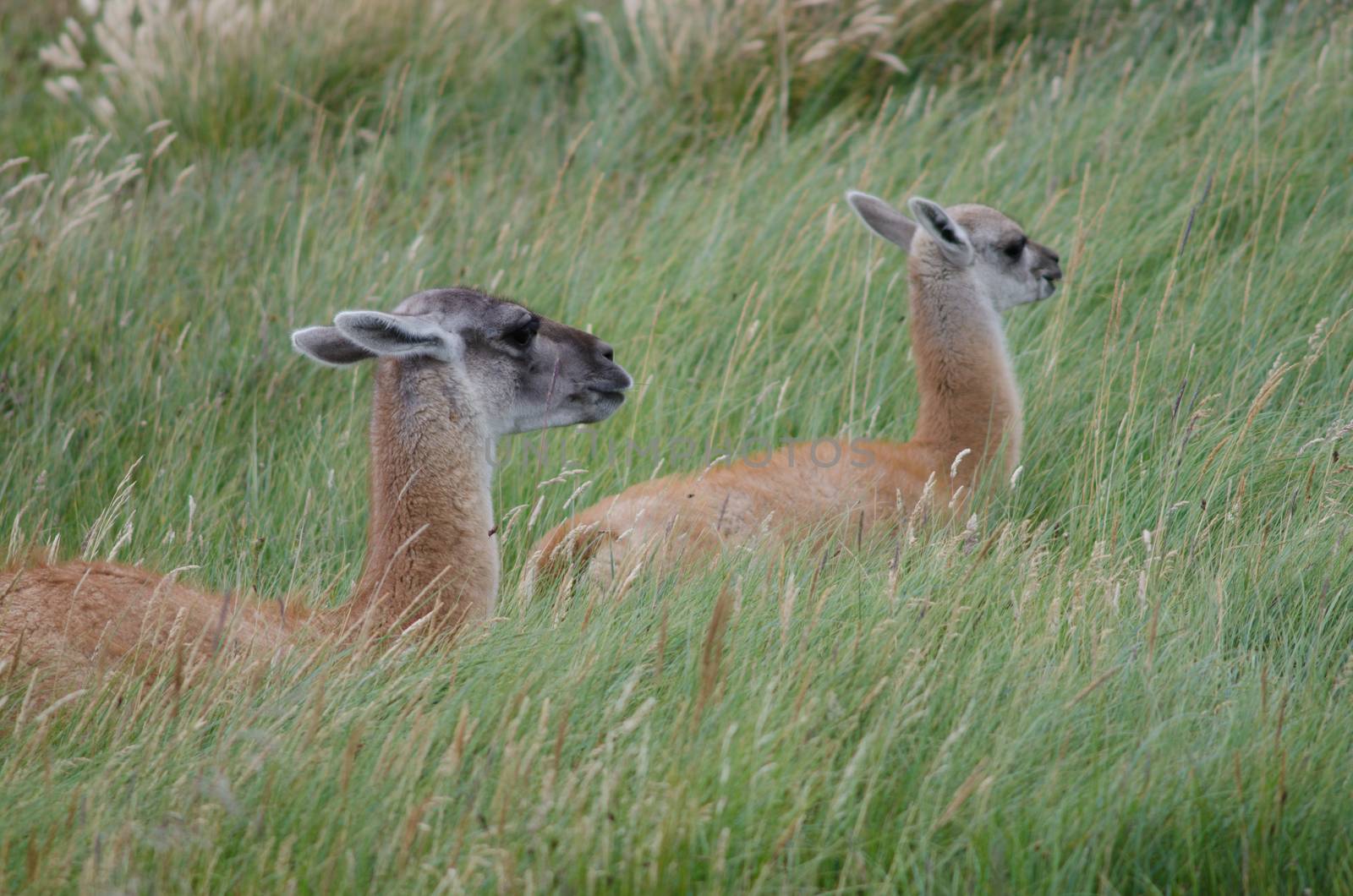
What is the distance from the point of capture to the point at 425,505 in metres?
4.44

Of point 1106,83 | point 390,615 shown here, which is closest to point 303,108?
point 1106,83

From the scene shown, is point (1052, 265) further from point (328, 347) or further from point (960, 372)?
point (328, 347)

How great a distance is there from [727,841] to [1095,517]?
7.87 feet

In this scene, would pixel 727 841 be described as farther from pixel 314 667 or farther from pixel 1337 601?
pixel 1337 601

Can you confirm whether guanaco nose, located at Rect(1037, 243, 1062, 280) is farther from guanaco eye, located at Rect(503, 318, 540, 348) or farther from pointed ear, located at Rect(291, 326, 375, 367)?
pointed ear, located at Rect(291, 326, 375, 367)

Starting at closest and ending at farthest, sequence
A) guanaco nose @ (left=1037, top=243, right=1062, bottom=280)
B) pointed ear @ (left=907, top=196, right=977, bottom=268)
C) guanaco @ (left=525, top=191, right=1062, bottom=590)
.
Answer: guanaco @ (left=525, top=191, right=1062, bottom=590) < pointed ear @ (left=907, top=196, right=977, bottom=268) < guanaco nose @ (left=1037, top=243, right=1062, bottom=280)

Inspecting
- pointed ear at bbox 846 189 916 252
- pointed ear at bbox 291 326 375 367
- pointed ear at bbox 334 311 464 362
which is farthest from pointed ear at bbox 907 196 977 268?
pointed ear at bbox 291 326 375 367

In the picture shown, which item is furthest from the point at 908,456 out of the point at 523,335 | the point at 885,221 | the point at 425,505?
the point at 425,505

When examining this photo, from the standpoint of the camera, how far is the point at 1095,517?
15.8 ft

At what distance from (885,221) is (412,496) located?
281 cm

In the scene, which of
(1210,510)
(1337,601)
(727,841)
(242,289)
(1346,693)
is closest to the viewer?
(727,841)

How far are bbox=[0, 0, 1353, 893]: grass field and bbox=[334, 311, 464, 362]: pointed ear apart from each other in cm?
58

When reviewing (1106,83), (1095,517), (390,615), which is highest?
(1106,83)

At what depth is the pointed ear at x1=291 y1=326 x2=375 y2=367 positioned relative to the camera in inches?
180
